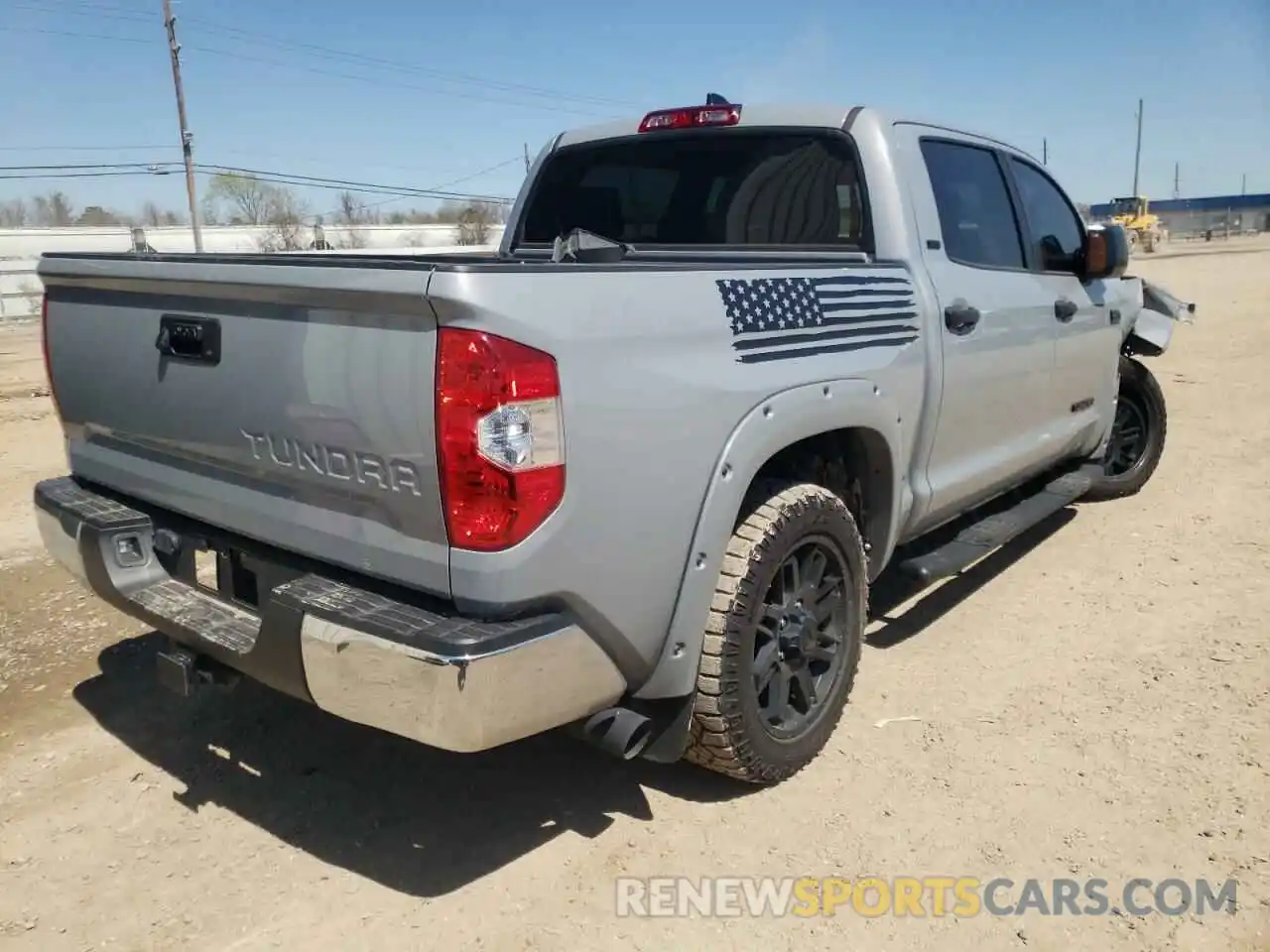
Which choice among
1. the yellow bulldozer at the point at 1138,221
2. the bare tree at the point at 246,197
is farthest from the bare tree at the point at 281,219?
the yellow bulldozer at the point at 1138,221

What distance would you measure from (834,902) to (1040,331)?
2781 mm

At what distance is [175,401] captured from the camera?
2695 mm

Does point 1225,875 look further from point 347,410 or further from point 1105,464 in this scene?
point 1105,464

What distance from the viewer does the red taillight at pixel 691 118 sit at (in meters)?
3.91

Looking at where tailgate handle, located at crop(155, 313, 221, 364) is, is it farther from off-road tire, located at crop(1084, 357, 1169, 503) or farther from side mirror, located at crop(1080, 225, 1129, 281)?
off-road tire, located at crop(1084, 357, 1169, 503)

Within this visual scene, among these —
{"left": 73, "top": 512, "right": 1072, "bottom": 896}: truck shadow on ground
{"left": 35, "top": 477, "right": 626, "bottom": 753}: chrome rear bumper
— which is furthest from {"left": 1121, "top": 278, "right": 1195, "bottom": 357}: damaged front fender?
{"left": 35, "top": 477, "right": 626, "bottom": 753}: chrome rear bumper

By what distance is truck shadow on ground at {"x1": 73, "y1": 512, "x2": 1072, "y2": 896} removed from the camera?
2.82m

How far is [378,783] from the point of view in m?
3.14

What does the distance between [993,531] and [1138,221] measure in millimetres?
60607

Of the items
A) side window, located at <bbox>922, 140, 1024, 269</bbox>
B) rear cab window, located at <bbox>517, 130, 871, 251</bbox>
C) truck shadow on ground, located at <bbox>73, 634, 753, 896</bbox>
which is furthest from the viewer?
side window, located at <bbox>922, 140, 1024, 269</bbox>

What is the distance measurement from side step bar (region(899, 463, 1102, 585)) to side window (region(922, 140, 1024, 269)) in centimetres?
109

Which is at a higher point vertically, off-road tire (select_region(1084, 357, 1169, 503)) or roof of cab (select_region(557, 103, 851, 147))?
roof of cab (select_region(557, 103, 851, 147))

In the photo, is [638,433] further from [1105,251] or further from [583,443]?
[1105,251]

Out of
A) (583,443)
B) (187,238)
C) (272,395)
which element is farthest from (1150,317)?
(187,238)
